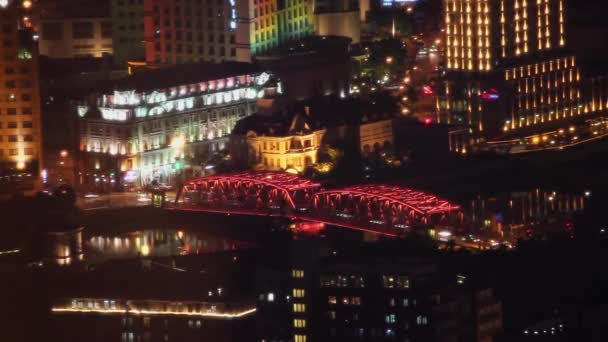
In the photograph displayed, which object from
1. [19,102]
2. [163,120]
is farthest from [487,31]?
[19,102]

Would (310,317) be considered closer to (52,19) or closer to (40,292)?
(40,292)

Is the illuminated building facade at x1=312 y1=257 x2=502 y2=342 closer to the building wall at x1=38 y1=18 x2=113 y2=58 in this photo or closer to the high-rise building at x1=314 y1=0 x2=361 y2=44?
the high-rise building at x1=314 y1=0 x2=361 y2=44

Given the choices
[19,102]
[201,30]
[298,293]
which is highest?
[201,30]

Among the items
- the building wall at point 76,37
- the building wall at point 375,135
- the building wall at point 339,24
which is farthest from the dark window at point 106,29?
the building wall at point 375,135

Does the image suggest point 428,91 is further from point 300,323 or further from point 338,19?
point 300,323

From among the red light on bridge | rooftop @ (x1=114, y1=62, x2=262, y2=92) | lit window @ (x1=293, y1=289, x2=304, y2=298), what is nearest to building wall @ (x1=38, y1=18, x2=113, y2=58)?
rooftop @ (x1=114, y1=62, x2=262, y2=92)

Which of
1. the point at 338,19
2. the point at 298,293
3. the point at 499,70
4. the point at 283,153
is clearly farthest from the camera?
the point at 338,19
